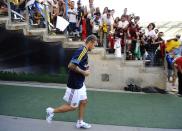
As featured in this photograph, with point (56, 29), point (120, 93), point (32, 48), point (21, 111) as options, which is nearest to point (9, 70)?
point (32, 48)

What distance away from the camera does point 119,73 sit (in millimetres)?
13875

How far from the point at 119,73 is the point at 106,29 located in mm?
1620

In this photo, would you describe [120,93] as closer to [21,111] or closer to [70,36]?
[70,36]


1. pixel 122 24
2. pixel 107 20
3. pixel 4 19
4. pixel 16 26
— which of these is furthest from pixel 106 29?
pixel 4 19

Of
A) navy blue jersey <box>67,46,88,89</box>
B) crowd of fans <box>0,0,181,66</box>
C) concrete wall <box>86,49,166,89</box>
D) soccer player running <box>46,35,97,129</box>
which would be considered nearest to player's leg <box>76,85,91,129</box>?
soccer player running <box>46,35,97,129</box>

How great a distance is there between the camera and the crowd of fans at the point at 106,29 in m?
13.8

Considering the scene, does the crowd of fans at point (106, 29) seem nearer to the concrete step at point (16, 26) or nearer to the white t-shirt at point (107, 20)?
the white t-shirt at point (107, 20)

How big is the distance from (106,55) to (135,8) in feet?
31.2

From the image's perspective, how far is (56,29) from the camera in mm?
14008

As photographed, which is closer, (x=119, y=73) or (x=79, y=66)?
(x=79, y=66)

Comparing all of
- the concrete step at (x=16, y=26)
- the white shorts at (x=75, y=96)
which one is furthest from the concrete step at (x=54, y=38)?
the white shorts at (x=75, y=96)

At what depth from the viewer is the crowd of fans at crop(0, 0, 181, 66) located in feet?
45.2

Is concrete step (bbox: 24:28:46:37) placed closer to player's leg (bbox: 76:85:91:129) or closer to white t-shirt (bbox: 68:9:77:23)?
white t-shirt (bbox: 68:9:77:23)

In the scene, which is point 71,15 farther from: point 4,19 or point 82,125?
point 82,125
